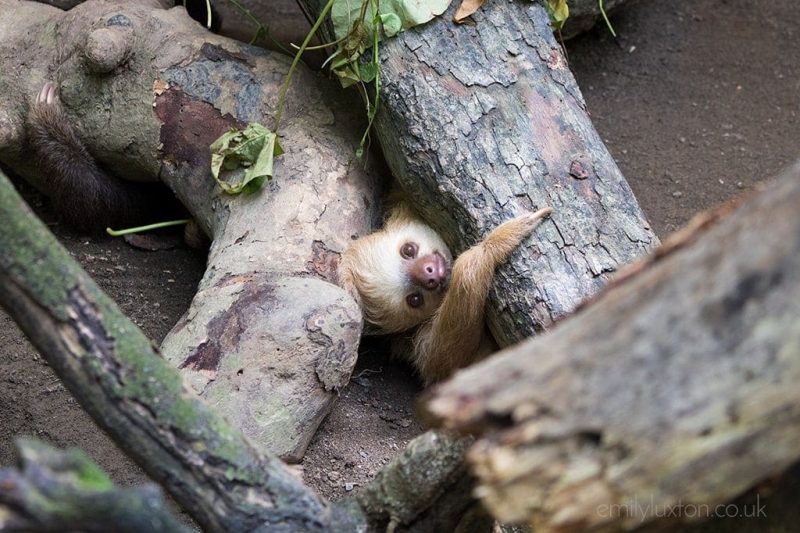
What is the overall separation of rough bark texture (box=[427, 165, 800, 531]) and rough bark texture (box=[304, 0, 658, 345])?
1860 mm

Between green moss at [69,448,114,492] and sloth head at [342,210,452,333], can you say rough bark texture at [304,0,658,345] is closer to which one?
sloth head at [342,210,452,333]

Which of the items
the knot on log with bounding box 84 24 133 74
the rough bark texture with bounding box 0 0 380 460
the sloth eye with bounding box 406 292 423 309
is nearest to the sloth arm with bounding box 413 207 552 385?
the sloth eye with bounding box 406 292 423 309

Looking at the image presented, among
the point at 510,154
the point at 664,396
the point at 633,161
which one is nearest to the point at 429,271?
the point at 510,154

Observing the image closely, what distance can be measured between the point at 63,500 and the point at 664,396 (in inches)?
49.7

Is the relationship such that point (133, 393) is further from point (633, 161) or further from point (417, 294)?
point (633, 161)

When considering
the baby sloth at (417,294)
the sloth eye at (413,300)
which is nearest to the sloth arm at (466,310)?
the baby sloth at (417,294)

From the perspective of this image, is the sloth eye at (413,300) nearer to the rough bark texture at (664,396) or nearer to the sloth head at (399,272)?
the sloth head at (399,272)

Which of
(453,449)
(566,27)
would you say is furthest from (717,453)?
(566,27)

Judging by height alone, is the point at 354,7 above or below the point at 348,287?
above

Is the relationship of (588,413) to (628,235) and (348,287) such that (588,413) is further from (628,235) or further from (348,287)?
(348,287)

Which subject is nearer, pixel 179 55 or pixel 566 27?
pixel 179 55

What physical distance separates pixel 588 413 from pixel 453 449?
2.83 ft

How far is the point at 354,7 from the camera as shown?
4250 mm

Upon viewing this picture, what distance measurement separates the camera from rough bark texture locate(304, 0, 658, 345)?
374 centimetres
